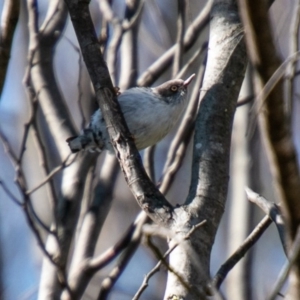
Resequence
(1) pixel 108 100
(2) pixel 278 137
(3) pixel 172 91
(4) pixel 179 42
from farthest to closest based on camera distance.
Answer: (3) pixel 172 91 < (4) pixel 179 42 < (1) pixel 108 100 < (2) pixel 278 137

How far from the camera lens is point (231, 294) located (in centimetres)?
436

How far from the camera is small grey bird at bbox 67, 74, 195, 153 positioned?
14.7 ft

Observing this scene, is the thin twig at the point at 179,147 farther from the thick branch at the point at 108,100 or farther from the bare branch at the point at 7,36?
the bare branch at the point at 7,36

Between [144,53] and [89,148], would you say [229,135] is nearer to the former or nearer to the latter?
[89,148]

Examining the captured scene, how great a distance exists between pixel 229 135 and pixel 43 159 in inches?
53.3

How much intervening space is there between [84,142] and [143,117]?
21.6 inches

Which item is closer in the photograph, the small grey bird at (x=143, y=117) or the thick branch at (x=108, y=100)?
the thick branch at (x=108, y=100)

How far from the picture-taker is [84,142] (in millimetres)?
4344

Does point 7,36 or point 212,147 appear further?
point 7,36

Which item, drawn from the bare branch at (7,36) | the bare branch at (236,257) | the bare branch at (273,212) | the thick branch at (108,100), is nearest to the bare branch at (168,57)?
the bare branch at (7,36)

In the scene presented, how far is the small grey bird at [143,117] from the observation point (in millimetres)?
4471

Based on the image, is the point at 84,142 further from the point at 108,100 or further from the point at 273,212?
the point at 273,212

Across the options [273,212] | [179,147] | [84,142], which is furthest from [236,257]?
[84,142]

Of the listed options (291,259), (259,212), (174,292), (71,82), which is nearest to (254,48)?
(291,259)
